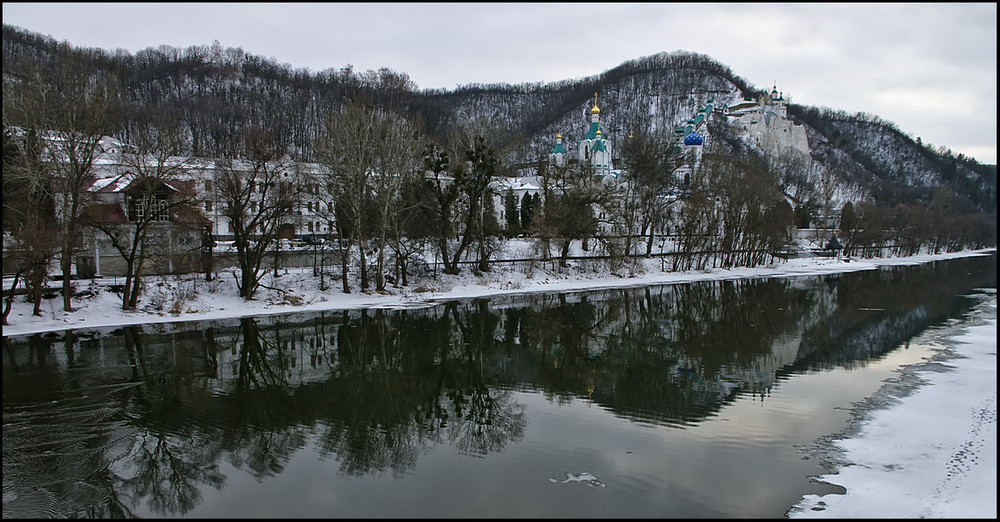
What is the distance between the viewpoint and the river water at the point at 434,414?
898cm

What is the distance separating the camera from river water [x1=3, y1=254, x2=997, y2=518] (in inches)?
354

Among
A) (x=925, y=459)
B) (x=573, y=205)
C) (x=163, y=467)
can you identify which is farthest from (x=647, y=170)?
(x=163, y=467)

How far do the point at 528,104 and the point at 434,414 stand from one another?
16652 cm

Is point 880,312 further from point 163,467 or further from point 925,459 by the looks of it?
point 163,467

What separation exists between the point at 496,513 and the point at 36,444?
8.32m

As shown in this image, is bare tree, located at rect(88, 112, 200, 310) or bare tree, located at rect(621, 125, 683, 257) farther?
bare tree, located at rect(621, 125, 683, 257)

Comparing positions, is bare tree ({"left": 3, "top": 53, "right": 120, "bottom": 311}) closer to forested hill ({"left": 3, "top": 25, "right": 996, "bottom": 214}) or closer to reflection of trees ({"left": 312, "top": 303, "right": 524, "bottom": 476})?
reflection of trees ({"left": 312, "top": 303, "right": 524, "bottom": 476})

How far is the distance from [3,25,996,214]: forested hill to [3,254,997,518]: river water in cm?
4877

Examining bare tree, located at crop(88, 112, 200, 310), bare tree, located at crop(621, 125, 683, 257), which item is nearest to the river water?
bare tree, located at crop(88, 112, 200, 310)

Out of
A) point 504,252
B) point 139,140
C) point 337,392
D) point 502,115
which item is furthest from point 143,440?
point 502,115

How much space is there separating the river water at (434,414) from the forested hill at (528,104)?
48.8m

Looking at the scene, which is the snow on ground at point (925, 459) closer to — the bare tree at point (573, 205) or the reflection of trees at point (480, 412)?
the reflection of trees at point (480, 412)

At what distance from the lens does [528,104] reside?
17312 cm

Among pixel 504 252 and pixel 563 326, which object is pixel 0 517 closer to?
pixel 563 326
